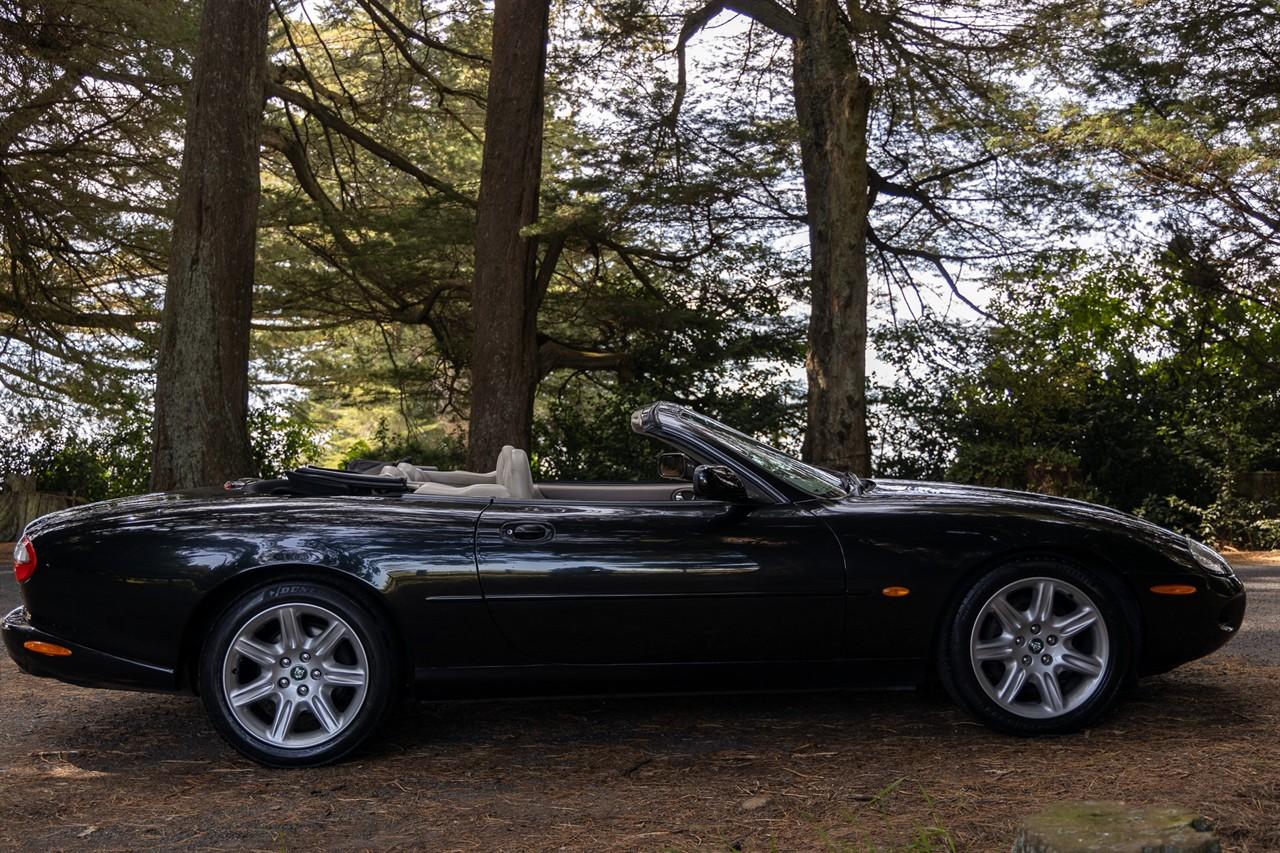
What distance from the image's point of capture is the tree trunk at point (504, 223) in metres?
14.0

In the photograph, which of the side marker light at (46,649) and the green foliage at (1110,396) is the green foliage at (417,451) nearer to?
the green foliage at (1110,396)

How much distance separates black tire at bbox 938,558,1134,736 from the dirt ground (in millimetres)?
99

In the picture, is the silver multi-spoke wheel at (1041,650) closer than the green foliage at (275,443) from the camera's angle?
Yes

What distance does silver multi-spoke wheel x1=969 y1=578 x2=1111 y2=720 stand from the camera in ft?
15.4

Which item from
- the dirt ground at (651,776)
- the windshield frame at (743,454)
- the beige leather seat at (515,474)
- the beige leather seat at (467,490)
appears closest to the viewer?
the dirt ground at (651,776)

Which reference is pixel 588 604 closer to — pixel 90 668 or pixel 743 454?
pixel 743 454

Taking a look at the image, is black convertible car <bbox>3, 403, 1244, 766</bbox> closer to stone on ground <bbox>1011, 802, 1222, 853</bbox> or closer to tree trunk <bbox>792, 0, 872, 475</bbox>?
stone on ground <bbox>1011, 802, 1222, 853</bbox>

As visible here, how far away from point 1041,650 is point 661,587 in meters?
1.51

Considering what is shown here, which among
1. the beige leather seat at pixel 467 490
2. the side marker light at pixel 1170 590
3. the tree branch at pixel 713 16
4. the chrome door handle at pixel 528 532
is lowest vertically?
the side marker light at pixel 1170 590

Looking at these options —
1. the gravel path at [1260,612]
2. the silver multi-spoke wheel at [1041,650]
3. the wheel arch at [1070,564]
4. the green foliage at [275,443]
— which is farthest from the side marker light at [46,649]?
the green foliage at [275,443]

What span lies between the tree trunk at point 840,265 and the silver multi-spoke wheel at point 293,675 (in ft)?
27.4

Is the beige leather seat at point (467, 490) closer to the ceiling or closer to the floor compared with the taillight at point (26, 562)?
closer to the ceiling

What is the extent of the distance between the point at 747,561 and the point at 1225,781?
5.83 ft

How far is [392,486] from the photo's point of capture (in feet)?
16.5
